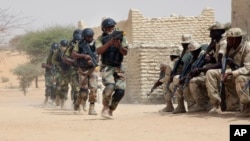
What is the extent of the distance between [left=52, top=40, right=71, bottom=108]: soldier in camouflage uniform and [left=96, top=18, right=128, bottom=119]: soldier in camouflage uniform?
454 cm

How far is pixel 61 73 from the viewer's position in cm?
1377

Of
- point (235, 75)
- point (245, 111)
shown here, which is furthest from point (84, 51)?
point (245, 111)

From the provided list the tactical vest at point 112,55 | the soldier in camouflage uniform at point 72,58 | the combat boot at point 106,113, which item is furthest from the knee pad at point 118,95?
the soldier in camouflage uniform at point 72,58

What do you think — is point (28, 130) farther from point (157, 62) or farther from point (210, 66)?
point (157, 62)

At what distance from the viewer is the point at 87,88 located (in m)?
11.2

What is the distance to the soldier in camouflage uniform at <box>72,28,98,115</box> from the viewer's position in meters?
10.8

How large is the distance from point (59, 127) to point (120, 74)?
157 cm

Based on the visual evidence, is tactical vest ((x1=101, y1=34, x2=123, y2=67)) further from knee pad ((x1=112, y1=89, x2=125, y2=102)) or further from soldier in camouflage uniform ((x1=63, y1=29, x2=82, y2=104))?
soldier in camouflage uniform ((x1=63, y1=29, x2=82, y2=104))

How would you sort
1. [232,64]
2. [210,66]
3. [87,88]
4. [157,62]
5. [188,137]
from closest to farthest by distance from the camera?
[188,137]
[232,64]
[210,66]
[87,88]
[157,62]

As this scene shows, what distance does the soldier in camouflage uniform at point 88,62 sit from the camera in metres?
10.8

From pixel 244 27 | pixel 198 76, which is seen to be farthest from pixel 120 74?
pixel 244 27

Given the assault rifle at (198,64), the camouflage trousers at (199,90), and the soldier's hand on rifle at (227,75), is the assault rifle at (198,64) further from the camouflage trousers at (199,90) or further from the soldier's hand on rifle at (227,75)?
the soldier's hand on rifle at (227,75)

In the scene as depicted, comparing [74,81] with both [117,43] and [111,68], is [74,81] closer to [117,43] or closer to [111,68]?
[111,68]

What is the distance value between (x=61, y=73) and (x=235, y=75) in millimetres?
6556
